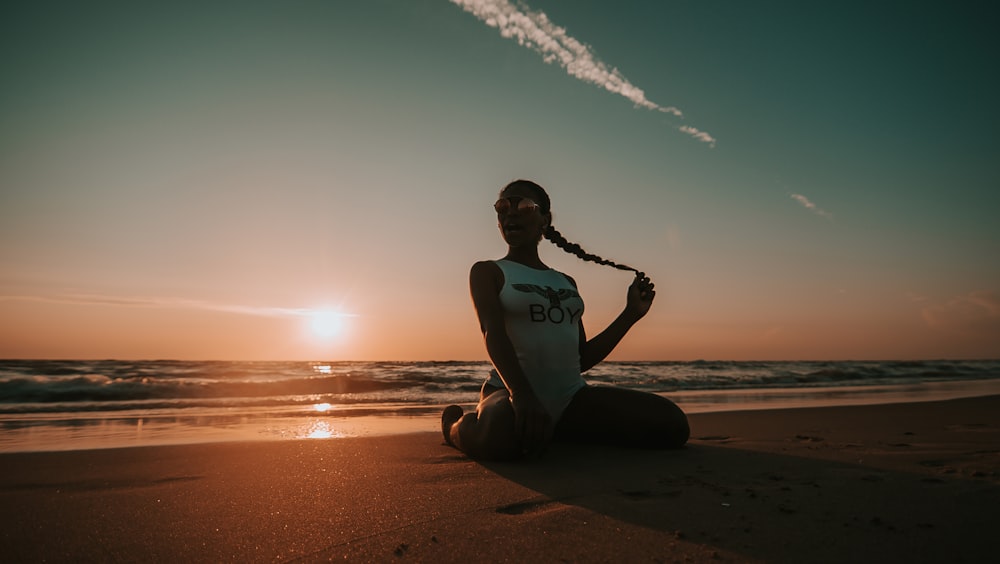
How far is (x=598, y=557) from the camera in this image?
4.79 feet

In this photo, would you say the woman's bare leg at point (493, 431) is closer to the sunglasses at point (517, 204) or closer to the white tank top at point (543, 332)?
the white tank top at point (543, 332)

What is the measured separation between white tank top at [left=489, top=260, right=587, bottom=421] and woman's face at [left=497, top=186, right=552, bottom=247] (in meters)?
0.22

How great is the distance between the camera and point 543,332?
318 cm

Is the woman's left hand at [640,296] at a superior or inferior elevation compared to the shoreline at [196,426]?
superior

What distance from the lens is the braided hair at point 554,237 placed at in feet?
12.0

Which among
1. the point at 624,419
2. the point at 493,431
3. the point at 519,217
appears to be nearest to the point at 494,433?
the point at 493,431

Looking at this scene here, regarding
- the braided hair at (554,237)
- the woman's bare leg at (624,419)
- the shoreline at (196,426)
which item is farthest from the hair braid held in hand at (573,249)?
the shoreline at (196,426)

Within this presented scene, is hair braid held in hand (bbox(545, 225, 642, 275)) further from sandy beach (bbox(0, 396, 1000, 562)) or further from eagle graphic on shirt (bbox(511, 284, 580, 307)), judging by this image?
sandy beach (bbox(0, 396, 1000, 562))

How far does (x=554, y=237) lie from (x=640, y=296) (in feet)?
2.20

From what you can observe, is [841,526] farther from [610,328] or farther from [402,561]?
[610,328]

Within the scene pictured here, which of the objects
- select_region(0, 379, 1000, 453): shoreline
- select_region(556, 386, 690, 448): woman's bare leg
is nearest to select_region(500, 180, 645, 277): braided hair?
select_region(556, 386, 690, 448): woman's bare leg

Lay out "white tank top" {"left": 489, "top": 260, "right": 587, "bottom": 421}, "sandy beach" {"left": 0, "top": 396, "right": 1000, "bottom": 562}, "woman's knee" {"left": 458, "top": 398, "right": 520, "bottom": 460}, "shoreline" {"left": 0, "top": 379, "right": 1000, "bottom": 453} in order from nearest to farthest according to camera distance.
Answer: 1. "sandy beach" {"left": 0, "top": 396, "right": 1000, "bottom": 562}
2. "woman's knee" {"left": 458, "top": 398, "right": 520, "bottom": 460}
3. "white tank top" {"left": 489, "top": 260, "right": 587, "bottom": 421}
4. "shoreline" {"left": 0, "top": 379, "right": 1000, "bottom": 453}

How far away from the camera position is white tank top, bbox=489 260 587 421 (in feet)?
10.4

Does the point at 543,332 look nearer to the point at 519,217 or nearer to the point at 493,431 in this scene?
the point at 493,431
